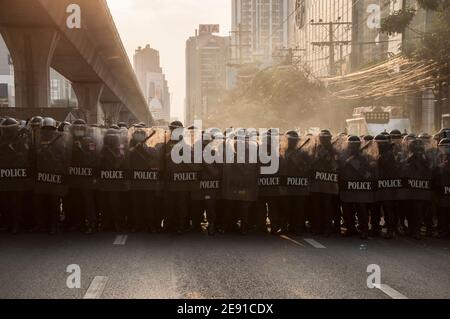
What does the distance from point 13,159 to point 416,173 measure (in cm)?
755

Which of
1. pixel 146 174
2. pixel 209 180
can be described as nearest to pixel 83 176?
pixel 146 174

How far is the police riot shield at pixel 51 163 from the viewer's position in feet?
35.2

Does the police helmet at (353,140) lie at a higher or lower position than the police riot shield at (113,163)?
higher

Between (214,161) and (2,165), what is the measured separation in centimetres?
391

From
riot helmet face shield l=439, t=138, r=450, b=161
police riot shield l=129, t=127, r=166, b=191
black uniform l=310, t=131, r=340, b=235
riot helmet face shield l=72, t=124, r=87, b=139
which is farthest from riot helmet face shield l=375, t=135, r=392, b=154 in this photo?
riot helmet face shield l=72, t=124, r=87, b=139

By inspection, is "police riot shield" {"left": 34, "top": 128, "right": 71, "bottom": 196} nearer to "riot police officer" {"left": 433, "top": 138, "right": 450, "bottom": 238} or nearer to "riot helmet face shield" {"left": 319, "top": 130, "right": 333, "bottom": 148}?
"riot helmet face shield" {"left": 319, "top": 130, "right": 333, "bottom": 148}

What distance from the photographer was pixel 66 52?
102 ft


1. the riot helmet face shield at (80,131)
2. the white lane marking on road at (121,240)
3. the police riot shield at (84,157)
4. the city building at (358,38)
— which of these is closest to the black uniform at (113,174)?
the police riot shield at (84,157)

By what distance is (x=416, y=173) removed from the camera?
1103cm

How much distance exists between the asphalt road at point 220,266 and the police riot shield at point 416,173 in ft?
2.90

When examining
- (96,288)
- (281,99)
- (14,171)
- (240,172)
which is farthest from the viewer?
(281,99)

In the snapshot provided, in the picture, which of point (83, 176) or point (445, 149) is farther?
point (445, 149)

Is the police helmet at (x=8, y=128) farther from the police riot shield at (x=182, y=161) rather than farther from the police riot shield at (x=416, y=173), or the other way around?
the police riot shield at (x=416, y=173)

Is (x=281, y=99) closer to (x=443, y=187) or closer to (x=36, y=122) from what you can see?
(x=443, y=187)
